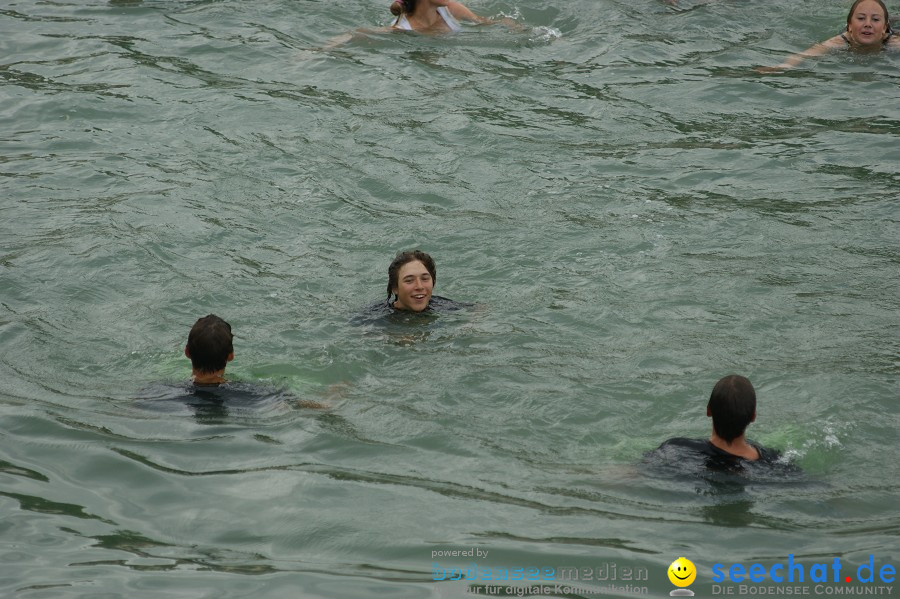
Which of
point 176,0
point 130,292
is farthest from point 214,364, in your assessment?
point 176,0

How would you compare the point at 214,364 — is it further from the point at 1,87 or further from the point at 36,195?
the point at 1,87

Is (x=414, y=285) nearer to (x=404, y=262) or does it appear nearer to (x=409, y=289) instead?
(x=409, y=289)

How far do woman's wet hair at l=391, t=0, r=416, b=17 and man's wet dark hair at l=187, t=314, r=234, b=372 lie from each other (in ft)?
29.2

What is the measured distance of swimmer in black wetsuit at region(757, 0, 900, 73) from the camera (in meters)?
14.8

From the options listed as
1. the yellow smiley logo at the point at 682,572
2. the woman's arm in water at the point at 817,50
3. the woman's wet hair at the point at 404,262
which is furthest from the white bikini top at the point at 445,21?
the yellow smiley logo at the point at 682,572

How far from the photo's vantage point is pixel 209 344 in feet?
26.4

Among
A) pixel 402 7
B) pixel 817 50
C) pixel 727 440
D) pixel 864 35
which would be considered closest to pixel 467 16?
pixel 402 7

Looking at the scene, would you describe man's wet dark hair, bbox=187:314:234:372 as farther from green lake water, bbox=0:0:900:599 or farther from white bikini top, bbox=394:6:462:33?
white bikini top, bbox=394:6:462:33

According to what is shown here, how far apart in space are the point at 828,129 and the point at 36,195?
8999 mm

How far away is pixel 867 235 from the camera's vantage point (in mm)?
10609

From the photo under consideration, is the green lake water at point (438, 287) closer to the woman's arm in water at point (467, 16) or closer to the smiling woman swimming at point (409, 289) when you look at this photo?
the smiling woman swimming at point (409, 289)

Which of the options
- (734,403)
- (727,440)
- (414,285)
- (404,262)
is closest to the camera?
(734,403)

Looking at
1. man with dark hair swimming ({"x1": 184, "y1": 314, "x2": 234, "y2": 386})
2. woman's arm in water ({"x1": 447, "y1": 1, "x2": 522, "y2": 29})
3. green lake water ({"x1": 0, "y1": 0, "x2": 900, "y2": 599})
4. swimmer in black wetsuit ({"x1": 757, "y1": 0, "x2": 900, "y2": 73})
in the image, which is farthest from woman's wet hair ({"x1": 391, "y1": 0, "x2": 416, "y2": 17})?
man with dark hair swimming ({"x1": 184, "y1": 314, "x2": 234, "y2": 386})

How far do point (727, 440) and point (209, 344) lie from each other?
3708 millimetres
